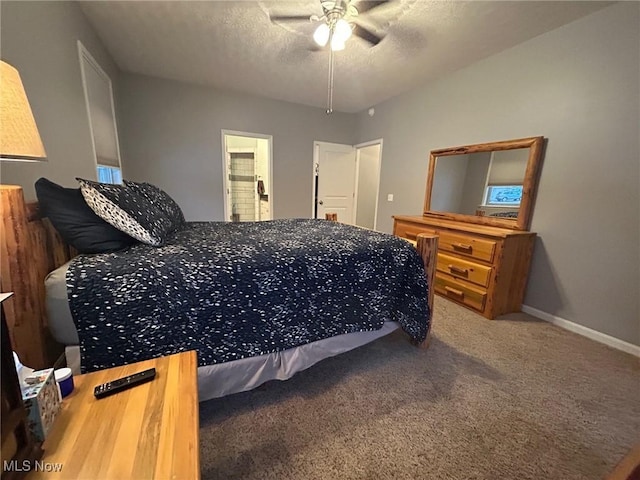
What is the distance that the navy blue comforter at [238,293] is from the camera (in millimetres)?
1110

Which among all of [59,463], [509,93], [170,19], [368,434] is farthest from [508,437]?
[170,19]

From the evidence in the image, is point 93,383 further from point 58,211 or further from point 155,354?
point 58,211

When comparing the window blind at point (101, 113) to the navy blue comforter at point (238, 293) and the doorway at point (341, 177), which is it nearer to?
the navy blue comforter at point (238, 293)

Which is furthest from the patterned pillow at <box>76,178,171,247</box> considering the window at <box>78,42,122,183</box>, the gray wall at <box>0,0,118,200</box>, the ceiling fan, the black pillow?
the ceiling fan

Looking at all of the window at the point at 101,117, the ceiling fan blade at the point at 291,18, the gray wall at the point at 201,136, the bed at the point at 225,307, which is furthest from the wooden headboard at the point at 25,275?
the gray wall at the point at 201,136

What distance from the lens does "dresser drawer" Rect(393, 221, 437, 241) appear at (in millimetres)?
3035

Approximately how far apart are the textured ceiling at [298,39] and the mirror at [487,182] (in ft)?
3.08

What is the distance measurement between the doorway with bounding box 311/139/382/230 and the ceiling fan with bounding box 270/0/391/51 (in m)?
2.41

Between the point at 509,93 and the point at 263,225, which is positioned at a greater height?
the point at 509,93

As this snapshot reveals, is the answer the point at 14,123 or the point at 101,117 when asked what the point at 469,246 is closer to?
the point at 14,123

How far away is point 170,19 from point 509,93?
3.21 metres

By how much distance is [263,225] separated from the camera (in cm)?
233

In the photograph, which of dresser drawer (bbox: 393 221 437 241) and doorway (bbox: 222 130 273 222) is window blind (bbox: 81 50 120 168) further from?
dresser drawer (bbox: 393 221 437 241)

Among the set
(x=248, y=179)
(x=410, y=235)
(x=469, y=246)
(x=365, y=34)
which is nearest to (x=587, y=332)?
(x=469, y=246)
